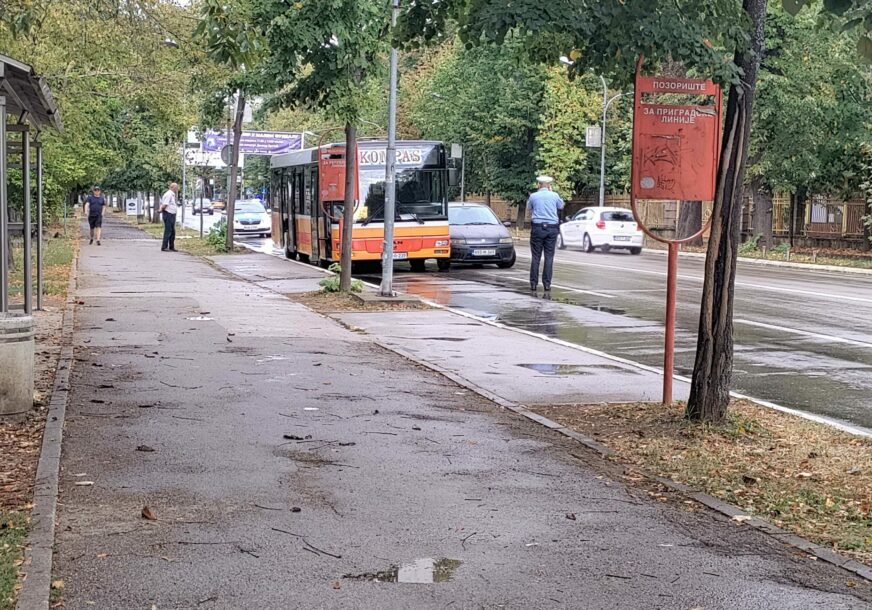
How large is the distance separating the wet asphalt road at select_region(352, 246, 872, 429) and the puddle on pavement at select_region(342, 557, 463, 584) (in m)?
4.95

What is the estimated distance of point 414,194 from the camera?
27125 mm

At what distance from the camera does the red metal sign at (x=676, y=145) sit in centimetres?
893

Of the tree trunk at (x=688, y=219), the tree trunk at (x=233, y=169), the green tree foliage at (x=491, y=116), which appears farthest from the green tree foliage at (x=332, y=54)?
the green tree foliage at (x=491, y=116)

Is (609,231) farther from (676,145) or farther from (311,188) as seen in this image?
(676,145)

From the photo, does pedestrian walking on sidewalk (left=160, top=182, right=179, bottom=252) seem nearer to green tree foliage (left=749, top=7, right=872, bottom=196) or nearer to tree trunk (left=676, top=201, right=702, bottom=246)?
tree trunk (left=676, top=201, right=702, bottom=246)

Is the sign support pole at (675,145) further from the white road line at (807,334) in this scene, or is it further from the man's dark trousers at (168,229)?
the man's dark trousers at (168,229)

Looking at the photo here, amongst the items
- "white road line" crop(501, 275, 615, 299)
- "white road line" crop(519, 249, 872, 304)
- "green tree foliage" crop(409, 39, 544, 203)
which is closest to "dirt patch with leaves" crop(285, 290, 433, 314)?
"white road line" crop(501, 275, 615, 299)

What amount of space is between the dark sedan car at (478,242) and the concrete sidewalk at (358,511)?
56.1ft

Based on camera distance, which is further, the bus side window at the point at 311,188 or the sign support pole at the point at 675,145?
the bus side window at the point at 311,188

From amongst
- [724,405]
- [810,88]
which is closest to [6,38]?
[724,405]

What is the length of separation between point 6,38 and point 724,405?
11614 millimetres

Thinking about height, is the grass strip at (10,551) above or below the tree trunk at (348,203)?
below

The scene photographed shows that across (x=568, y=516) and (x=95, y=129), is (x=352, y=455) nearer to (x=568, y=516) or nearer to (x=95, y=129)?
(x=568, y=516)

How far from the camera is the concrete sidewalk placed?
17.0 feet
